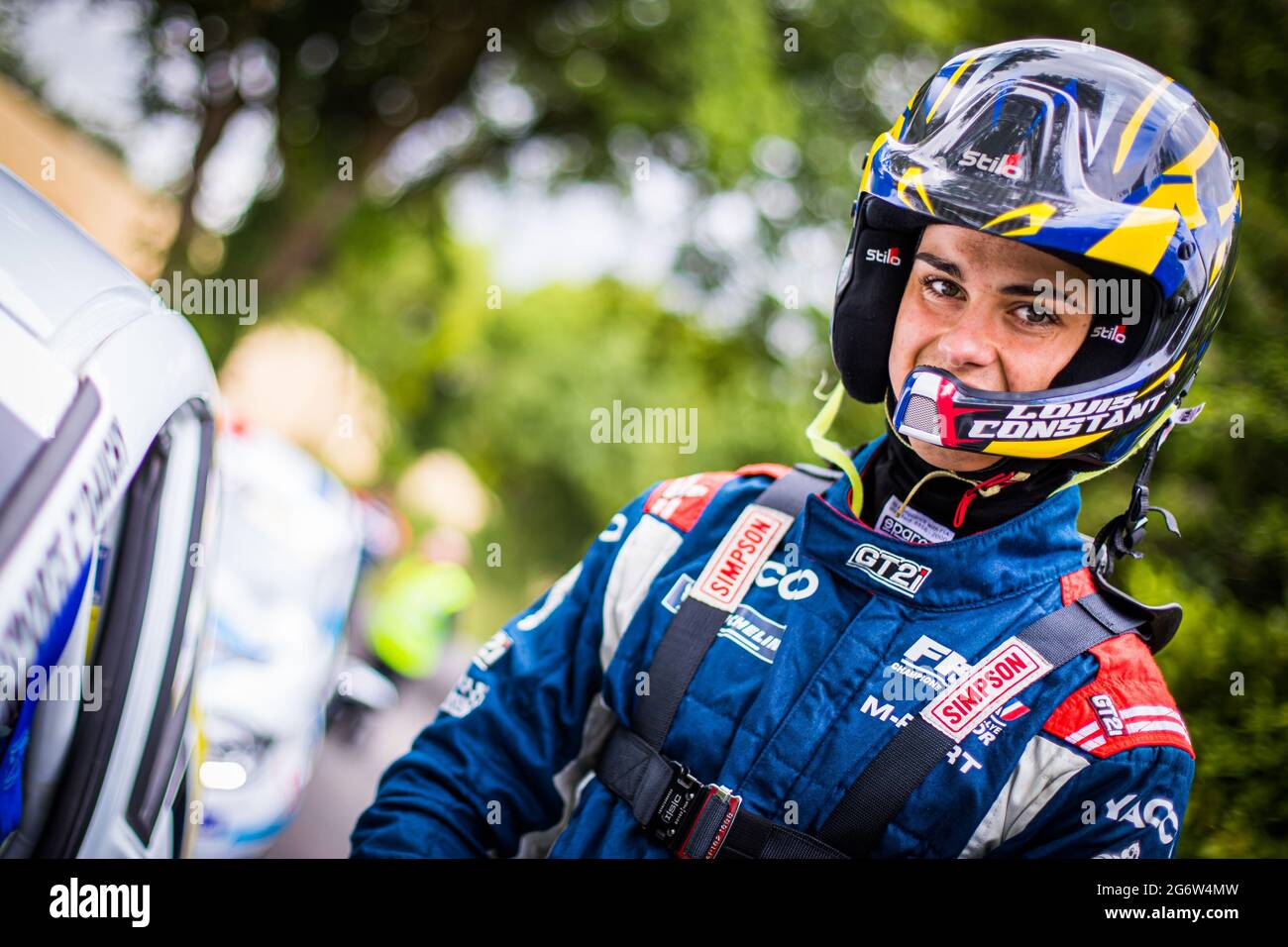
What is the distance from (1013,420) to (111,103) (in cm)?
509

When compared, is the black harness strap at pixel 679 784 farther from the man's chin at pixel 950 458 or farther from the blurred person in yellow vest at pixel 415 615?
the blurred person in yellow vest at pixel 415 615

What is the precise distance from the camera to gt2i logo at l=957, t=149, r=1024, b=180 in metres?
1.67

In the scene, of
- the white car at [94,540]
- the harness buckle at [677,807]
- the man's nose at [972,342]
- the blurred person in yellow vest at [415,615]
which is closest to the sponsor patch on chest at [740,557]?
the harness buckle at [677,807]

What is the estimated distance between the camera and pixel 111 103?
5246 mm

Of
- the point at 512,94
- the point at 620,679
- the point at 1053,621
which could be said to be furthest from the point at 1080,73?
the point at 512,94

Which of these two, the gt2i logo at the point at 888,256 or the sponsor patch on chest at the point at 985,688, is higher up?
the gt2i logo at the point at 888,256

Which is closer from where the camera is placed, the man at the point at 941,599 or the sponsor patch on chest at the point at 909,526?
the man at the point at 941,599

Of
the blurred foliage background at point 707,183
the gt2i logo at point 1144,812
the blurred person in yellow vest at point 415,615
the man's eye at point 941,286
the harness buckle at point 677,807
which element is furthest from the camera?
the blurred person in yellow vest at point 415,615

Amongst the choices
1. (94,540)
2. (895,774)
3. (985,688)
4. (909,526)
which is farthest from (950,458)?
(94,540)

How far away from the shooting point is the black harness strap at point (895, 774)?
1.51 m

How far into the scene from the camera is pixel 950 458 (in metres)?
1.71

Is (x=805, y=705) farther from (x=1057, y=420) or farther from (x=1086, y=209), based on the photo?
(x=1086, y=209)

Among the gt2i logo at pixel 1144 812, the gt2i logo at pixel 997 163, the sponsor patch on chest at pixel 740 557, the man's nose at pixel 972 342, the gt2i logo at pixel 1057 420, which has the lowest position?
the gt2i logo at pixel 1144 812

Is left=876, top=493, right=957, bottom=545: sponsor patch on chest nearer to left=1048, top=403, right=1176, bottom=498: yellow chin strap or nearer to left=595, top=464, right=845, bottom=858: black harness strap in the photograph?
left=1048, top=403, right=1176, bottom=498: yellow chin strap
